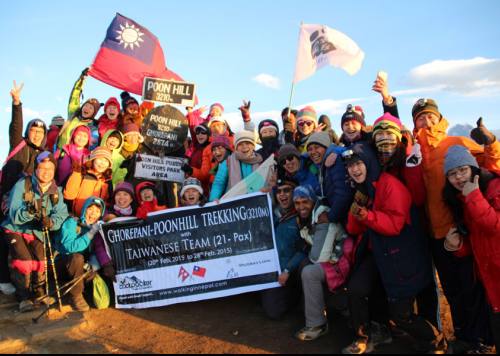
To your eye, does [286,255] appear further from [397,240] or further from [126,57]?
[126,57]

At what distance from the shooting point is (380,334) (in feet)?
15.9

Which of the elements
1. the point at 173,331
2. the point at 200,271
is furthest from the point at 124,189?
the point at 173,331

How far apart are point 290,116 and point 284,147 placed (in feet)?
7.54

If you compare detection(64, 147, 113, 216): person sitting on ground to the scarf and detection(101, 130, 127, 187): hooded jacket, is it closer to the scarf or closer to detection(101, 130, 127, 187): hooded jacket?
detection(101, 130, 127, 187): hooded jacket

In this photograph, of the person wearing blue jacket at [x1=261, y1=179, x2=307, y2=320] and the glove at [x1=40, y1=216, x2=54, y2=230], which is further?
the glove at [x1=40, y1=216, x2=54, y2=230]

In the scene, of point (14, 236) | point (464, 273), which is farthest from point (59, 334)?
point (464, 273)

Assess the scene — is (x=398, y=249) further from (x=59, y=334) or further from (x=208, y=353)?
(x=59, y=334)

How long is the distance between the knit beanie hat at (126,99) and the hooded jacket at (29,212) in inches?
122

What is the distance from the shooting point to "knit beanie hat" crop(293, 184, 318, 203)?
213 inches

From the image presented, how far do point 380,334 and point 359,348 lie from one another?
43cm

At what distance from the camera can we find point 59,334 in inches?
208

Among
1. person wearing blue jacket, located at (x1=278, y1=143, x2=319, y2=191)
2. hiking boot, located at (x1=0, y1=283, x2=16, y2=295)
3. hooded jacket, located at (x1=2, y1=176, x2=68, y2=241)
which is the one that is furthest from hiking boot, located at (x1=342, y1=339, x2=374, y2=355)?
hiking boot, located at (x1=0, y1=283, x2=16, y2=295)

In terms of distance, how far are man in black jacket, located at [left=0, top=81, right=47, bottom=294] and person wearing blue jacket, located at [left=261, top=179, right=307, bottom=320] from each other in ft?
14.2

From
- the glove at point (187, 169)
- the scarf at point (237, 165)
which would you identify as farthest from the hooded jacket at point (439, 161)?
the glove at point (187, 169)
